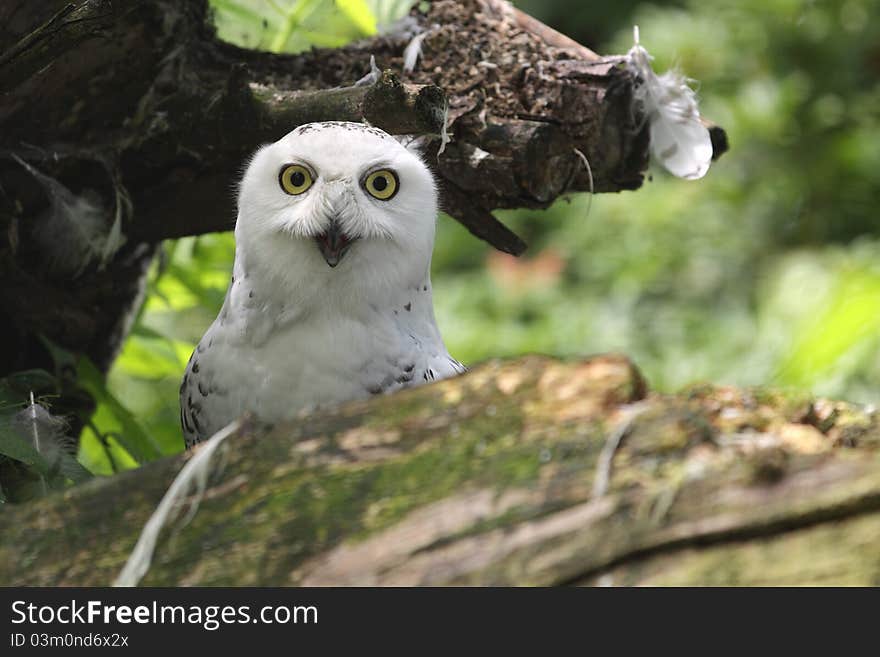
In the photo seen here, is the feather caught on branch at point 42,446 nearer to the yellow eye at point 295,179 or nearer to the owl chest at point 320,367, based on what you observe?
the owl chest at point 320,367

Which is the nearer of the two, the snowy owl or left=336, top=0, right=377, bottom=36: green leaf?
the snowy owl

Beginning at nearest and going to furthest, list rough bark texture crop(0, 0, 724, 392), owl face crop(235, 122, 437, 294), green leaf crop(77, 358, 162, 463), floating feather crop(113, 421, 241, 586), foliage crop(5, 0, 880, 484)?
1. floating feather crop(113, 421, 241, 586)
2. owl face crop(235, 122, 437, 294)
3. rough bark texture crop(0, 0, 724, 392)
4. green leaf crop(77, 358, 162, 463)
5. foliage crop(5, 0, 880, 484)

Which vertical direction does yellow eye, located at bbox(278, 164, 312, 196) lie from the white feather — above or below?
below

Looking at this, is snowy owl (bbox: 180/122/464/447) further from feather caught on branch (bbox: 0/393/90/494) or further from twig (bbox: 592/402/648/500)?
twig (bbox: 592/402/648/500)

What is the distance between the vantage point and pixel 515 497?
147 centimetres

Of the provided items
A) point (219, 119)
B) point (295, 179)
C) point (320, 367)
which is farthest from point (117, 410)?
point (295, 179)

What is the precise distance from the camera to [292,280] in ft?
7.39

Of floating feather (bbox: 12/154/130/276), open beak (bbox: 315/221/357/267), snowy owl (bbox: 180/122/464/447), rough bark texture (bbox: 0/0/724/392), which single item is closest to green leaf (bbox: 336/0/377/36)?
rough bark texture (bbox: 0/0/724/392)

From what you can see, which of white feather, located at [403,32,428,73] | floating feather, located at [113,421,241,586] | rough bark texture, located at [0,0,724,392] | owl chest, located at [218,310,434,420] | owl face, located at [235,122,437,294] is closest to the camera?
floating feather, located at [113,421,241,586]

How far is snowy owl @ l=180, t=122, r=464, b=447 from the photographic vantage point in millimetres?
2162

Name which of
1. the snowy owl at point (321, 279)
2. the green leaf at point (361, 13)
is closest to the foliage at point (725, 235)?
the green leaf at point (361, 13)

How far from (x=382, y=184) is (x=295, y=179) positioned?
171 mm

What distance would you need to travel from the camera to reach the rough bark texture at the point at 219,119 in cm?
259
